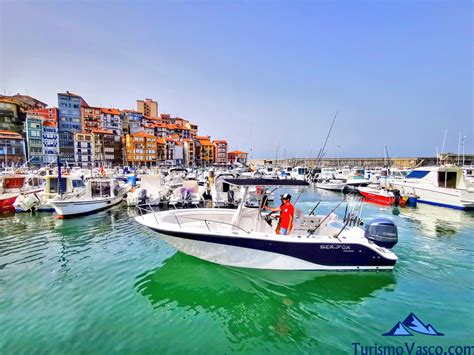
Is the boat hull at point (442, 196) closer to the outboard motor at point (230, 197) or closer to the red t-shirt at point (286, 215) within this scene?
the outboard motor at point (230, 197)

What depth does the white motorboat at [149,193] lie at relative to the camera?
19.9m

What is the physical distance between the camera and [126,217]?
635 inches

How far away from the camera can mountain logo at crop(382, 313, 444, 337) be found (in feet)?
16.4

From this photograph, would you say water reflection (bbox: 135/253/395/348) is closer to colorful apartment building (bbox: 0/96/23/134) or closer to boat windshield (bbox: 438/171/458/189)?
boat windshield (bbox: 438/171/458/189)

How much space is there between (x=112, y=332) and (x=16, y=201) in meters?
18.6

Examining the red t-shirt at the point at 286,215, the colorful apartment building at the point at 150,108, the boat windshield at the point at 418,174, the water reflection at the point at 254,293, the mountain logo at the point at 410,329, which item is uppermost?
the colorful apartment building at the point at 150,108

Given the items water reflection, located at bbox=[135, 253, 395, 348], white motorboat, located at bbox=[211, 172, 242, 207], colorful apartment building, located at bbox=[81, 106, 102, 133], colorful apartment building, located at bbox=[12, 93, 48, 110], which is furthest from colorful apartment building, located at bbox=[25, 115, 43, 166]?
water reflection, located at bbox=[135, 253, 395, 348]

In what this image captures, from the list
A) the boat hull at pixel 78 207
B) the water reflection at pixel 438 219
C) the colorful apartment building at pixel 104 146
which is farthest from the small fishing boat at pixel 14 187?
the colorful apartment building at pixel 104 146

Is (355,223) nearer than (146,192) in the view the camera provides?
Yes

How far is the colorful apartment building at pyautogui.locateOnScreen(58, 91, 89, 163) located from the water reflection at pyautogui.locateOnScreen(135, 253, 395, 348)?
82.6 meters

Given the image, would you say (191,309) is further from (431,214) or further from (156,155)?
(156,155)

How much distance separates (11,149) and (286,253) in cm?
8050

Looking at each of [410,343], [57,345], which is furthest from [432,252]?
[57,345]

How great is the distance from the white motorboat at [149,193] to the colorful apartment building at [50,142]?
213ft
